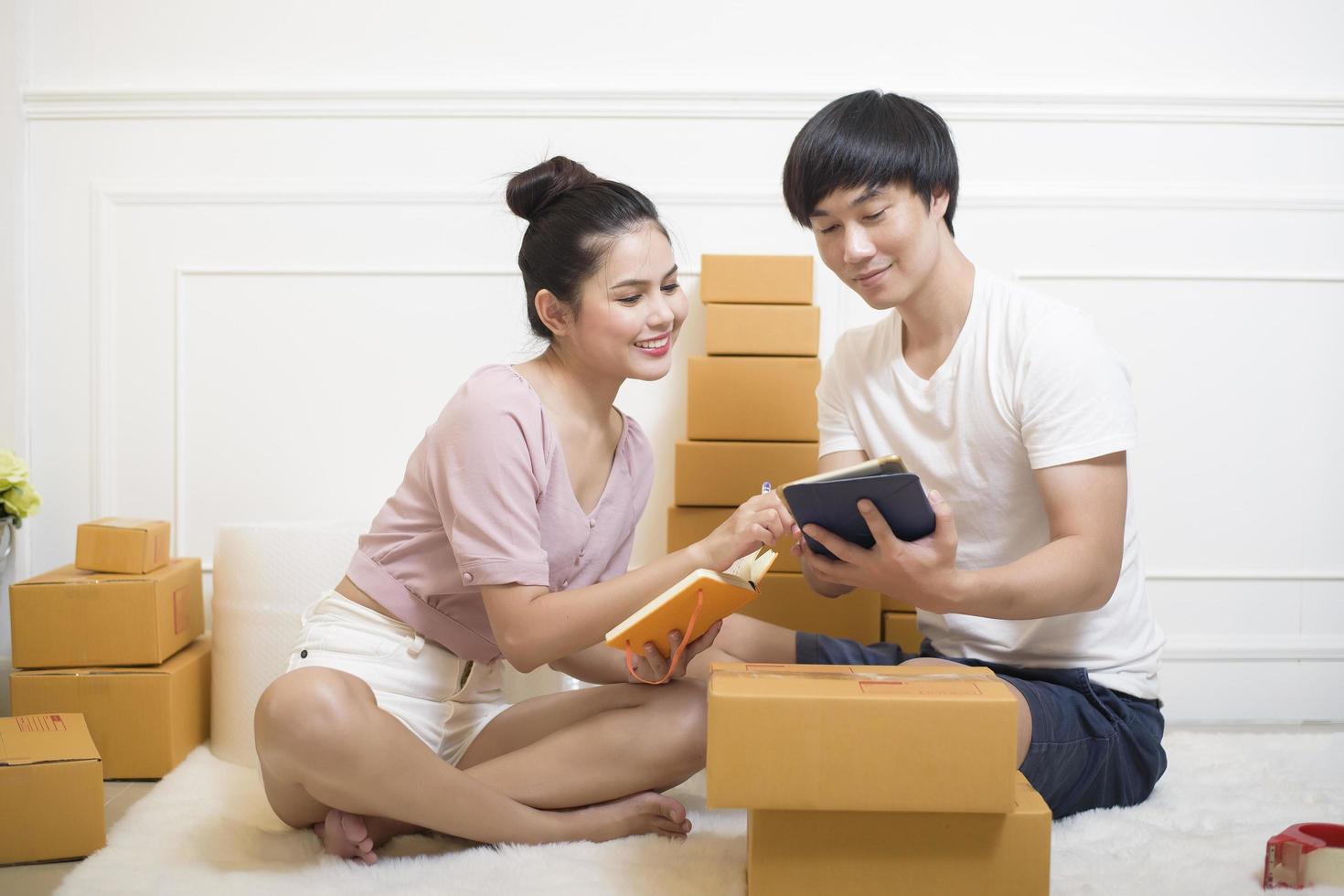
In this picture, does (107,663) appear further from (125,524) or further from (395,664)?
(395,664)

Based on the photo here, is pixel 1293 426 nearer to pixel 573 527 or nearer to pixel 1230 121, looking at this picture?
pixel 1230 121

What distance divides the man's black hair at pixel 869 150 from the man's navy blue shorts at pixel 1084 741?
697 millimetres

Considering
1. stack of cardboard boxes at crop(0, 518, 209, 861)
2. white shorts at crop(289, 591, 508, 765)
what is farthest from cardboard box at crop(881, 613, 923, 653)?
stack of cardboard boxes at crop(0, 518, 209, 861)

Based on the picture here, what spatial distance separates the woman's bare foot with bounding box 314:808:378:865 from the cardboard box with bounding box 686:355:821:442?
920mm

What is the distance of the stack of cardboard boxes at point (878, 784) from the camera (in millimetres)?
1154

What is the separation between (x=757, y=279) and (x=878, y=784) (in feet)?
3.69

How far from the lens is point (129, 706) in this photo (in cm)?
195

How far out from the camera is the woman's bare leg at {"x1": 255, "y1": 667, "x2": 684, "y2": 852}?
1.40 metres

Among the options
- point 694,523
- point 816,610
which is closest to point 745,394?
point 694,523

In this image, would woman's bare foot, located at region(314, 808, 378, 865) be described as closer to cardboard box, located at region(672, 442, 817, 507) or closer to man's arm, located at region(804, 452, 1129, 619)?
man's arm, located at region(804, 452, 1129, 619)

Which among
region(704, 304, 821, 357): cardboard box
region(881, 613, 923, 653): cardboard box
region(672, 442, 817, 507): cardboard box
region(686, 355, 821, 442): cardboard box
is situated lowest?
region(881, 613, 923, 653): cardboard box

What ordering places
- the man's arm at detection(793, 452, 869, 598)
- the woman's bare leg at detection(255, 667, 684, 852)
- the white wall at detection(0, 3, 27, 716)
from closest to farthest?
1. the woman's bare leg at detection(255, 667, 684, 852)
2. the man's arm at detection(793, 452, 869, 598)
3. the white wall at detection(0, 3, 27, 716)

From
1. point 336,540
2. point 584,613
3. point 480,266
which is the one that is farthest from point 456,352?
point 584,613

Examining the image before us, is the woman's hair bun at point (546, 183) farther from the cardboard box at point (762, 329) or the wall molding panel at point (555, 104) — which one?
the wall molding panel at point (555, 104)
